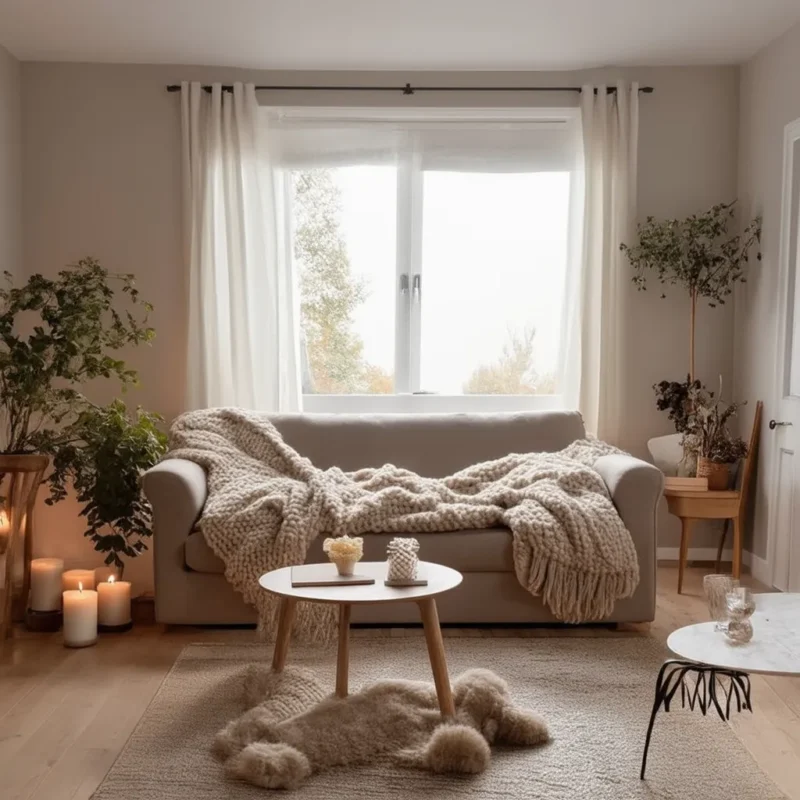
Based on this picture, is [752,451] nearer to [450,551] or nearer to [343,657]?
[450,551]

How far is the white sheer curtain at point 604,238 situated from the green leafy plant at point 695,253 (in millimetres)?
114

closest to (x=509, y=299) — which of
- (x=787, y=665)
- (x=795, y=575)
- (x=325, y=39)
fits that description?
(x=325, y=39)

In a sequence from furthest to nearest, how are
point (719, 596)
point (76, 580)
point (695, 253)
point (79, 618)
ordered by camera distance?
point (695, 253) → point (76, 580) → point (79, 618) → point (719, 596)

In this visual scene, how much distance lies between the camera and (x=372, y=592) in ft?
9.20

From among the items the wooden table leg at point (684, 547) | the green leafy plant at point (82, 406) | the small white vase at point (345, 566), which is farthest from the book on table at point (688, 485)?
the green leafy plant at point (82, 406)

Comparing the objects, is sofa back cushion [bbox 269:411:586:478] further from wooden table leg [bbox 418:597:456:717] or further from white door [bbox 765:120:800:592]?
wooden table leg [bbox 418:597:456:717]

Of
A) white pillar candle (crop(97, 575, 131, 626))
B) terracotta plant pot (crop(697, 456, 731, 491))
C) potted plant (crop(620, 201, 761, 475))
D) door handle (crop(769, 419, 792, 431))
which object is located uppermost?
potted plant (crop(620, 201, 761, 475))

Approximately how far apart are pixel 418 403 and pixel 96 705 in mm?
2436

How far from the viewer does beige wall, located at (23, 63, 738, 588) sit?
4.89 metres

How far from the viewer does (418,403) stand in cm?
509

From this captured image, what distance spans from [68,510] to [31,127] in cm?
180

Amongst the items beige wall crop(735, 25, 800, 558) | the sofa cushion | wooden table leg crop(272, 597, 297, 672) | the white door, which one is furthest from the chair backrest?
wooden table leg crop(272, 597, 297, 672)

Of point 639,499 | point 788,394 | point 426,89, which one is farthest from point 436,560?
point 426,89

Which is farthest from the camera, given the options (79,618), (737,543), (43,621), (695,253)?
(695,253)
